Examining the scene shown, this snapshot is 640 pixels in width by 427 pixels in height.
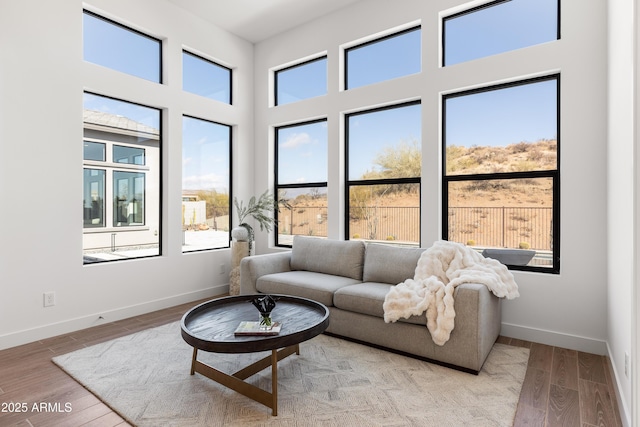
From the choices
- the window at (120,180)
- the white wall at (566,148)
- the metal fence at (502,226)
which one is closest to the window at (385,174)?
the white wall at (566,148)

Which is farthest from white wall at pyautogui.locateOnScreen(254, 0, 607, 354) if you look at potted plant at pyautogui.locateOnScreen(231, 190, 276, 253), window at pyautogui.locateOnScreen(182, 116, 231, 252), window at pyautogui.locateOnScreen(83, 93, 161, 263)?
window at pyautogui.locateOnScreen(83, 93, 161, 263)

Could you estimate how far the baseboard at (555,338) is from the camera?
2855 mm

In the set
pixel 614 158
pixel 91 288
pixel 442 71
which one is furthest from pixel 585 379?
pixel 91 288

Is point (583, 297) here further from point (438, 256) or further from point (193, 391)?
point (193, 391)

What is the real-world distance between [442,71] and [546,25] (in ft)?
3.00

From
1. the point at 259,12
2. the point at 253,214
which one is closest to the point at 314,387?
the point at 253,214

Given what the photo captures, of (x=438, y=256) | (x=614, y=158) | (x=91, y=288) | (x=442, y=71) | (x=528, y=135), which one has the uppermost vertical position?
(x=442, y=71)

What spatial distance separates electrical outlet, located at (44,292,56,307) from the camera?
324cm

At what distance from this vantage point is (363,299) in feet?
9.64

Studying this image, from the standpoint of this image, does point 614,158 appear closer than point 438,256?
Yes

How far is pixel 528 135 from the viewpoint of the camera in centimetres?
328

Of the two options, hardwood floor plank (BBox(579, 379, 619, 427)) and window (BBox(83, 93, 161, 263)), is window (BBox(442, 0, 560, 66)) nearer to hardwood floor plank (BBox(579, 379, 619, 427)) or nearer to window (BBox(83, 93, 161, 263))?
hardwood floor plank (BBox(579, 379, 619, 427))

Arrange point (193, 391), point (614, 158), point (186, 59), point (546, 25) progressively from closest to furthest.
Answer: point (193, 391) → point (614, 158) → point (546, 25) → point (186, 59)

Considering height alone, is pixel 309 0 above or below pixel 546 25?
above
